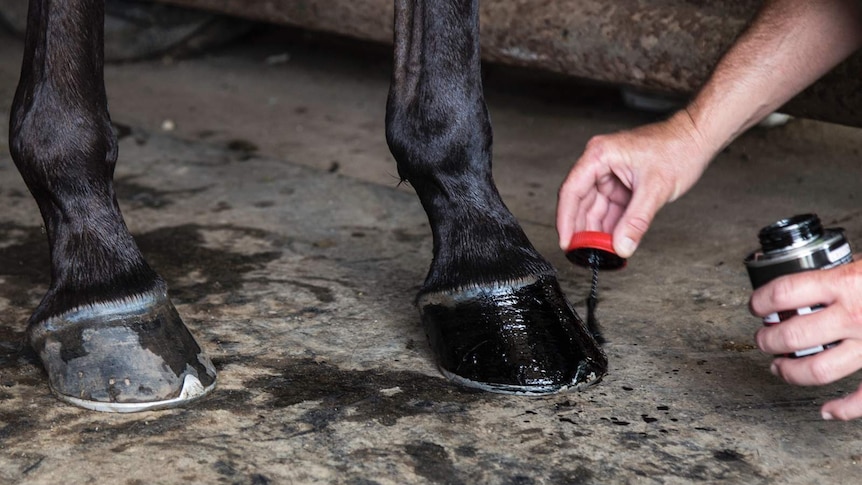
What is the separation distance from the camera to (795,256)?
112 cm

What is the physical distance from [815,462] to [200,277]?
1.00 meters

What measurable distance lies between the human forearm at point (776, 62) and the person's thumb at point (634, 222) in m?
0.16

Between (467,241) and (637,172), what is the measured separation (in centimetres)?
24

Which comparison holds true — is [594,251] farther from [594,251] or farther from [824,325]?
[824,325]

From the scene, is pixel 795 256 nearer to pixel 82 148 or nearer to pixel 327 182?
pixel 82 148

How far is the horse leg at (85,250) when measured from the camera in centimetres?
133

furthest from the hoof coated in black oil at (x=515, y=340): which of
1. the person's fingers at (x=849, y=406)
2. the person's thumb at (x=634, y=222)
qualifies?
the person's fingers at (x=849, y=406)

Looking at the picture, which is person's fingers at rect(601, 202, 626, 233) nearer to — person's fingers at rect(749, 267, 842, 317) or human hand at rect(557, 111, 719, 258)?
Answer: human hand at rect(557, 111, 719, 258)

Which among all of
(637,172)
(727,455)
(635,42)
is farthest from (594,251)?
(635,42)

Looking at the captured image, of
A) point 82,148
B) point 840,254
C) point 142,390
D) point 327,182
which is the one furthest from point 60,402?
point 327,182

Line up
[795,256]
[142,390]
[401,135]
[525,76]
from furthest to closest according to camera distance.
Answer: [525,76] < [401,135] < [142,390] < [795,256]

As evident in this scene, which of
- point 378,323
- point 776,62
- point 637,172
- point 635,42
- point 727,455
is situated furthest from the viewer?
point 635,42

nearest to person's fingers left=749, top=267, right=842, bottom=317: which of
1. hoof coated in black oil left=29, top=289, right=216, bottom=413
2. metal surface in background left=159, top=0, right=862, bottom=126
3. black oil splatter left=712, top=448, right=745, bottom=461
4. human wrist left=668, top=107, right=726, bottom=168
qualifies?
black oil splatter left=712, top=448, right=745, bottom=461

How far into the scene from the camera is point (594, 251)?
137 centimetres
